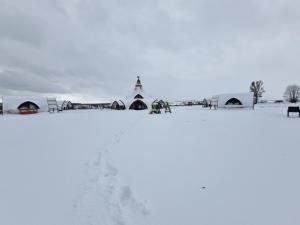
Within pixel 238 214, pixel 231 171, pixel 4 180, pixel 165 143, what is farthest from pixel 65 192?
pixel 165 143

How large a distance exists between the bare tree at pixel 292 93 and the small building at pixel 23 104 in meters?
73.4

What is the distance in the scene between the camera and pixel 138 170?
514cm

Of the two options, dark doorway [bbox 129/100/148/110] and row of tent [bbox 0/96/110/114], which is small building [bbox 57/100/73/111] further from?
dark doorway [bbox 129/100/148/110]

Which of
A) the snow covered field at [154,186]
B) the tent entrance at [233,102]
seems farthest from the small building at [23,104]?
the snow covered field at [154,186]

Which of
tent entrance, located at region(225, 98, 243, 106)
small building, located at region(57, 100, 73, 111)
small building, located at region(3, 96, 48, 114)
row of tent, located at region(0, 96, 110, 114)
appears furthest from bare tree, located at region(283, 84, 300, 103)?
small building, located at region(3, 96, 48, 114)

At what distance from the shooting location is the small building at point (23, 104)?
140 ft

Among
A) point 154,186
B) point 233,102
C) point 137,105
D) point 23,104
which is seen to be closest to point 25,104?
point 23,104

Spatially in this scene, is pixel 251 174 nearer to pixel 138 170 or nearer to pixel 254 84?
pixel 138 170

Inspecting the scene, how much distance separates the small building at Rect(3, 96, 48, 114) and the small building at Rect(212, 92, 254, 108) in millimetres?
36310

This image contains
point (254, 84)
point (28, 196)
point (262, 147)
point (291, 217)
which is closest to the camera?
point (291, 217)

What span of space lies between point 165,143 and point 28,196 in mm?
4821

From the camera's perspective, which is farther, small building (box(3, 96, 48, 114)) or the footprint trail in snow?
small building (box(3, 96, 48, 114))

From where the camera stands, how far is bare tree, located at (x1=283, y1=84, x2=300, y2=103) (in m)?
76.8

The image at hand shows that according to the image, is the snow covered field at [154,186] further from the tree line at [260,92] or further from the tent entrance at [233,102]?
the tree line at [260,92]
